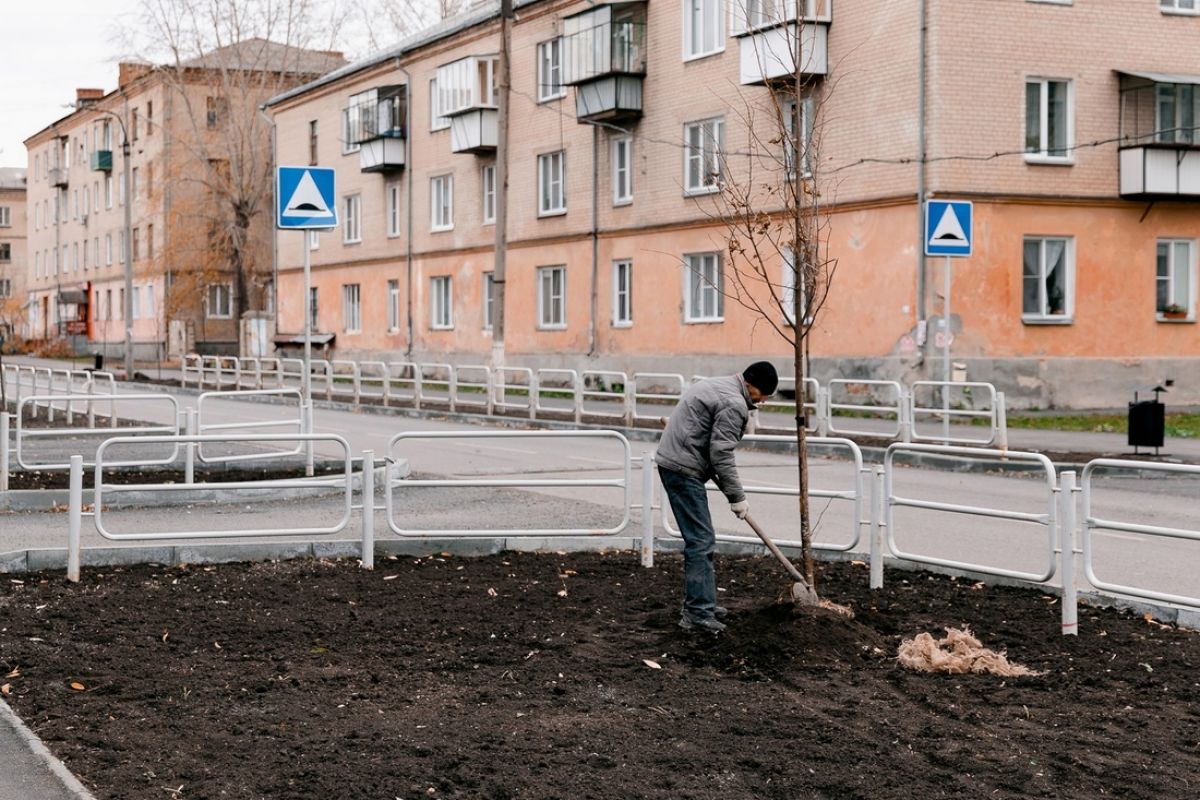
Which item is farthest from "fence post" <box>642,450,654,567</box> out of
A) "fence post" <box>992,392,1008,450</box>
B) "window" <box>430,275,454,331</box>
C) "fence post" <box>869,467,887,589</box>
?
"window" <box>430,275,454,331</box>

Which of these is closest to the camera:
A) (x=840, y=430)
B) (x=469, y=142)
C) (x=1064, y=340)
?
(x=840, y=430)

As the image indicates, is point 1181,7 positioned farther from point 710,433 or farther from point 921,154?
point 710,433

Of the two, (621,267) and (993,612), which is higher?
(621,267)

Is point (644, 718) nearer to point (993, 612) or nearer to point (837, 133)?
point (993, 612)

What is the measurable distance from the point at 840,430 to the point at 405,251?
25665 millimetres

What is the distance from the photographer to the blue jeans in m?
7.82

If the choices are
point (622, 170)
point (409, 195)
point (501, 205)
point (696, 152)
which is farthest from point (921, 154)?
point (409, 195)

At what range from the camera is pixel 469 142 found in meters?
41.1

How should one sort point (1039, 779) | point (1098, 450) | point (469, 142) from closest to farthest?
point (1039, 779) < point (1098, 450) < point (469, 142)

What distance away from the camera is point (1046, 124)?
2775 cm

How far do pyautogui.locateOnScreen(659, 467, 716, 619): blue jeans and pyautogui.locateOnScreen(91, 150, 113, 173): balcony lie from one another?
72709mm

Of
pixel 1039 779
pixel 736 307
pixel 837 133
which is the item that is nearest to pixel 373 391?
pixel 736 307

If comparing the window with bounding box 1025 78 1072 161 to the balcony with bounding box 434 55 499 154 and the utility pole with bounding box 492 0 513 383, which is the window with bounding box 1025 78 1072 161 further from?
the balcony with bounding box 434 55 499 154

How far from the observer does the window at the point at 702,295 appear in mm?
32656
